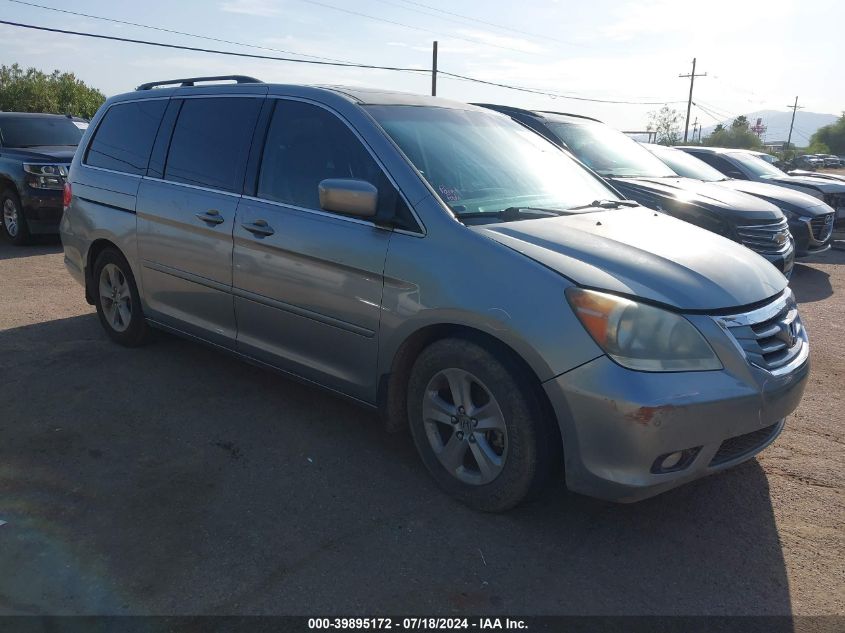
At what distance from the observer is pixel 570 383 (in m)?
2.83

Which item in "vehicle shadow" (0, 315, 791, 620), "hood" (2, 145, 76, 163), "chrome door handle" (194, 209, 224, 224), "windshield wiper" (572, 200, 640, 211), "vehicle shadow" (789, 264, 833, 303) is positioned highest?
"windshield wiper" (572, 200, 640, 211)

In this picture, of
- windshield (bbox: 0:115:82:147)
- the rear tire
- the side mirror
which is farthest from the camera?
windshield (bbox: 0:115:82:147)

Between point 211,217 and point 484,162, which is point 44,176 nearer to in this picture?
point 211,217

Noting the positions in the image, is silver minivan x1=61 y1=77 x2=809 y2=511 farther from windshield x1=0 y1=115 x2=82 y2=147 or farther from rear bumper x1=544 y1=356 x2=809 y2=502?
windshield x1=0 y1=115 x2=82 y2=147

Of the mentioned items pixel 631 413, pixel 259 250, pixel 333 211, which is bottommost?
pixel 631 413

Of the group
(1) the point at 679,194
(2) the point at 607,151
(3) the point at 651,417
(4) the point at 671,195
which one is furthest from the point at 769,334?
(2) the point at 607,151

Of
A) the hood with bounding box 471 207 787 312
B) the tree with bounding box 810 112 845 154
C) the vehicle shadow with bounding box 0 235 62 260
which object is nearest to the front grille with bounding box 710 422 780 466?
the hood with bounding box 471 207 787 312

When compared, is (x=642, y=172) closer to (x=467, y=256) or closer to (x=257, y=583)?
(x=467, y=256)

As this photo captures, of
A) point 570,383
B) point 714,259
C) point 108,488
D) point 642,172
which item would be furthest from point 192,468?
point 642,172

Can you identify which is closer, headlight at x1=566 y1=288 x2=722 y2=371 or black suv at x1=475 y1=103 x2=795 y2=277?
headlight at x1=566 y1=288 x2=722 y2=371

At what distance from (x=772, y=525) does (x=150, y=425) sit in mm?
3259

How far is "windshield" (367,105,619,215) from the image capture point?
363cm

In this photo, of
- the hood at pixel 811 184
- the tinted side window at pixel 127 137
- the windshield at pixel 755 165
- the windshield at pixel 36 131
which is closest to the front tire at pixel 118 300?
the tinted side window at pixel 127 137

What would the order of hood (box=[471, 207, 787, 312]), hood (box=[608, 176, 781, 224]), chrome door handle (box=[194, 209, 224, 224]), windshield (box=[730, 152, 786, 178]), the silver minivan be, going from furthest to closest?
windshield (box=[730, 152, 786, 178]) → hood (box=[608, 176, 781, 224]) → chrome door handle (box=[194, 209, 224, 224]) → hood (box=[471, 207, 787, 312]) → the silver minivan
